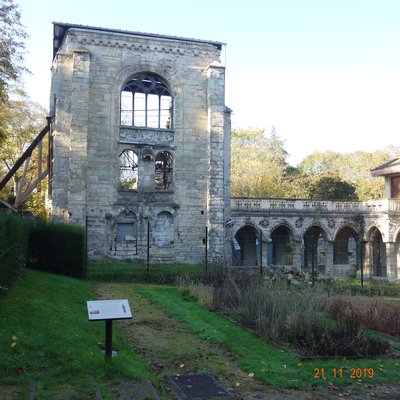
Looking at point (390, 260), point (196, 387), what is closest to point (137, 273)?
point (196, 387)

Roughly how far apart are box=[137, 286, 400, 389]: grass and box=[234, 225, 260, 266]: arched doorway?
885 inches

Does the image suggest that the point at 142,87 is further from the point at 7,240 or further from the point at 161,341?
the point at 161,341

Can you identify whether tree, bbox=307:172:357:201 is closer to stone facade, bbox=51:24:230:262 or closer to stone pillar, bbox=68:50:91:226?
stone facade, bbox=51:24:230:262

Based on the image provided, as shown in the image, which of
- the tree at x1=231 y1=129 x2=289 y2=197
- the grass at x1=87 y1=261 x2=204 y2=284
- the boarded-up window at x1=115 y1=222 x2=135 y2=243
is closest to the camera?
the grass at x1=87 y1=261 x2=204 y2=284

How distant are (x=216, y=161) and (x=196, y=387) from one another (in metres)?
22.1

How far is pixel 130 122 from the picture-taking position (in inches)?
1157

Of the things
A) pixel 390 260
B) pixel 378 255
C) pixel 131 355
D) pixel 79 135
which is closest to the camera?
pixel 131 355

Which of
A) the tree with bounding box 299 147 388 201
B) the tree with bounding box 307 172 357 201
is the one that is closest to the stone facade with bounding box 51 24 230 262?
the tree with bounding box 307 172 357 201

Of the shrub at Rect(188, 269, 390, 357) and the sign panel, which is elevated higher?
the sign panel

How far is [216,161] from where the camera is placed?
2856cm

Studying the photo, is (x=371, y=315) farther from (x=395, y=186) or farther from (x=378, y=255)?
(x=395, y=186)

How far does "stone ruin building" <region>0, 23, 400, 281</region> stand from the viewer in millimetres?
26609

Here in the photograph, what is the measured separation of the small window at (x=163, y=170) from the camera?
29344 mm

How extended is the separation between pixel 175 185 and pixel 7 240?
1790 centimetres
